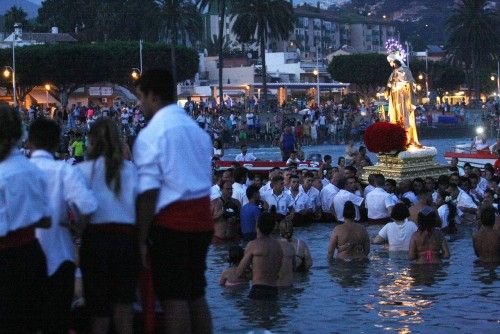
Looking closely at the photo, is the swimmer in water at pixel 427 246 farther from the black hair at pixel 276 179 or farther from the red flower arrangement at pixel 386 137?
the red flower arrangement at pixel 386 137

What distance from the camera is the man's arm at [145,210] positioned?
6.98m

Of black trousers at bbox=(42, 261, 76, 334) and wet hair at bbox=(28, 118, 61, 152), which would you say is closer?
black trousers at bbox=(42, 261, 76, 334)

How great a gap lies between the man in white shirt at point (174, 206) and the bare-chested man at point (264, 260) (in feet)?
17.9

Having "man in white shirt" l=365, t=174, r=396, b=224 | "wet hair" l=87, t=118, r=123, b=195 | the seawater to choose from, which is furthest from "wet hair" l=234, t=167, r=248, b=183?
"wet hair" l=87, t=118, r=123, b=195

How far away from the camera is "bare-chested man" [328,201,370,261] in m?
15.6

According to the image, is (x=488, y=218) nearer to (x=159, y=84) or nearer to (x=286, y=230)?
(x=286, y=230)

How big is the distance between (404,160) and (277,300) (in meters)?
12.5

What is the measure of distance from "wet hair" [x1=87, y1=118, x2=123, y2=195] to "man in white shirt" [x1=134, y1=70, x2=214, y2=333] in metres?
0.19

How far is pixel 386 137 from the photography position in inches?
973

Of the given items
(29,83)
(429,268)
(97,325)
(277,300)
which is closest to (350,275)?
(429,268)

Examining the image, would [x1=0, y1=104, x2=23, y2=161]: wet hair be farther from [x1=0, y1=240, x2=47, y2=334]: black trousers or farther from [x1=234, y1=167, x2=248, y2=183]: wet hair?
[x1=234, y1=167, x2=248, y2=183]: wet hair

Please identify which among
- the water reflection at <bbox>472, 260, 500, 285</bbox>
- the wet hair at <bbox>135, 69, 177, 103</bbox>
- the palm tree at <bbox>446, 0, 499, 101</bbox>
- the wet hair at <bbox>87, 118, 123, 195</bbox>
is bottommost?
the water reflection at <bbox>472, 260, 500, 285</bbox>

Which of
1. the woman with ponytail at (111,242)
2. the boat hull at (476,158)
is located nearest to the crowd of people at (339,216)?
the boat hull at (476,158)

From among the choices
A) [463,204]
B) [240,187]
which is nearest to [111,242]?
[240,187]
